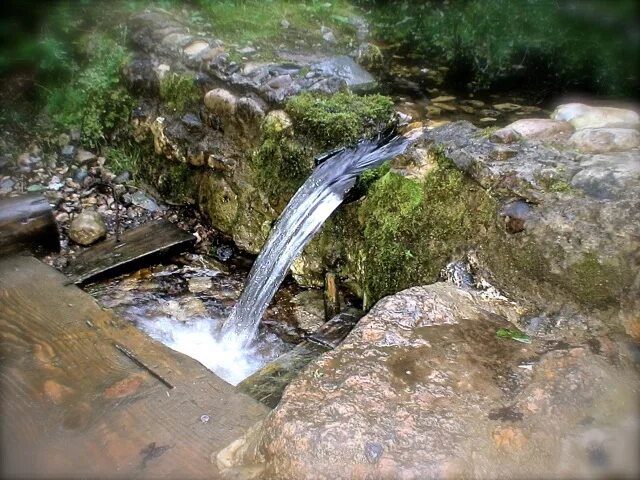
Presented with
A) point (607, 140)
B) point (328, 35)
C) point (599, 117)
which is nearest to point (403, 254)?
point (607, 140)

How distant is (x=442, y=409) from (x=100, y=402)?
1345 mm

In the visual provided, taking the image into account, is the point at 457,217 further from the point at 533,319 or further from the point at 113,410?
the point at 113,410

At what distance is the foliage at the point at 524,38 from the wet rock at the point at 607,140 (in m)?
0.28

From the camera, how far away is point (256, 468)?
161cm

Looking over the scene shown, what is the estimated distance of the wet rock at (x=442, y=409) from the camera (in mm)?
1470

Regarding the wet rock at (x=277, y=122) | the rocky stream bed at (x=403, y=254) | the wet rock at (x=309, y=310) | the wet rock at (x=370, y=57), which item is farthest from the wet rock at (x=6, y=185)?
the wet rock at (x=370, y=57)

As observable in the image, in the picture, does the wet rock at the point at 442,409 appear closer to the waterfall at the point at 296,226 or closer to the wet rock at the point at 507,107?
the waterfall at the point at 296,226

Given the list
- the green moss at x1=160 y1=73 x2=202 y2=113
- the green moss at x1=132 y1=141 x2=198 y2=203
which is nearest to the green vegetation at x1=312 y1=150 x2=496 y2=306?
the green moss at x1=132 y1=141 x2=198 y2=203

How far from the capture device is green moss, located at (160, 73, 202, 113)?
161 inches

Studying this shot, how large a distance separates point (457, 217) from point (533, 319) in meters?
0.71

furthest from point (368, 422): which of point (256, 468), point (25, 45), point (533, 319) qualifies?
point (25, 45)

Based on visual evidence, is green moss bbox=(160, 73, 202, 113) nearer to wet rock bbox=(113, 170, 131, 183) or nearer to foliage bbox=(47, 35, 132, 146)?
foliage bbox=(47, 35, 132, 146)

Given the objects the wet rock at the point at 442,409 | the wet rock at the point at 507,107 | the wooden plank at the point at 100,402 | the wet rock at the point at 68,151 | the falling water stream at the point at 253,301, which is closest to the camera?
the wet rock at the point at 442,409

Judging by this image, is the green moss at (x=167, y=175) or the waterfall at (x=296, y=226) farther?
the green moss at (x=167, y=175)
